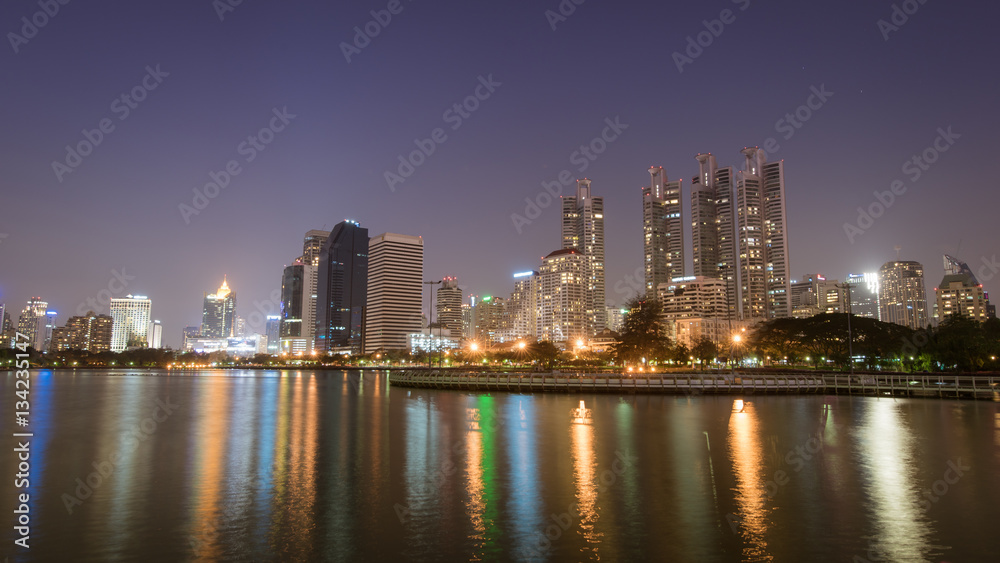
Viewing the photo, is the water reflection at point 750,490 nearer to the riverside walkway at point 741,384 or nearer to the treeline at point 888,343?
the riverside walkway at point 741,384

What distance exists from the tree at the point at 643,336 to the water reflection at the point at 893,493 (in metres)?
65.5

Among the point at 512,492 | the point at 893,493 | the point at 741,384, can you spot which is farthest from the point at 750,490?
the point at 741,384

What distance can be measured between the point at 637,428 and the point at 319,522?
67.9 feet

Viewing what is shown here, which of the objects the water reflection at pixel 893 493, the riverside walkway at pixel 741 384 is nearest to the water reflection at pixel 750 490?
the water reflection at pixel 893 493

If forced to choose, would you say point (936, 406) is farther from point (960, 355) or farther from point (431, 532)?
point (431, 532)

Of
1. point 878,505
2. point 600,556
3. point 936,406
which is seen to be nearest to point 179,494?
point 600,556

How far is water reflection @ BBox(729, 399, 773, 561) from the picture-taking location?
12125 mm

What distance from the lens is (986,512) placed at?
14.8 m

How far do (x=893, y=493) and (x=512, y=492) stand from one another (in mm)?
10712

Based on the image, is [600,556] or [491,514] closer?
[600,556]

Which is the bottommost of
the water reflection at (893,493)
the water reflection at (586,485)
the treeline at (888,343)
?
the water reflection at (893,493)

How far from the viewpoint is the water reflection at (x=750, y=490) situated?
12125 millimetres

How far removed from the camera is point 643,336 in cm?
9675

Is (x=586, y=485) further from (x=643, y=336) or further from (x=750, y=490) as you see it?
(x=643, y=336)
